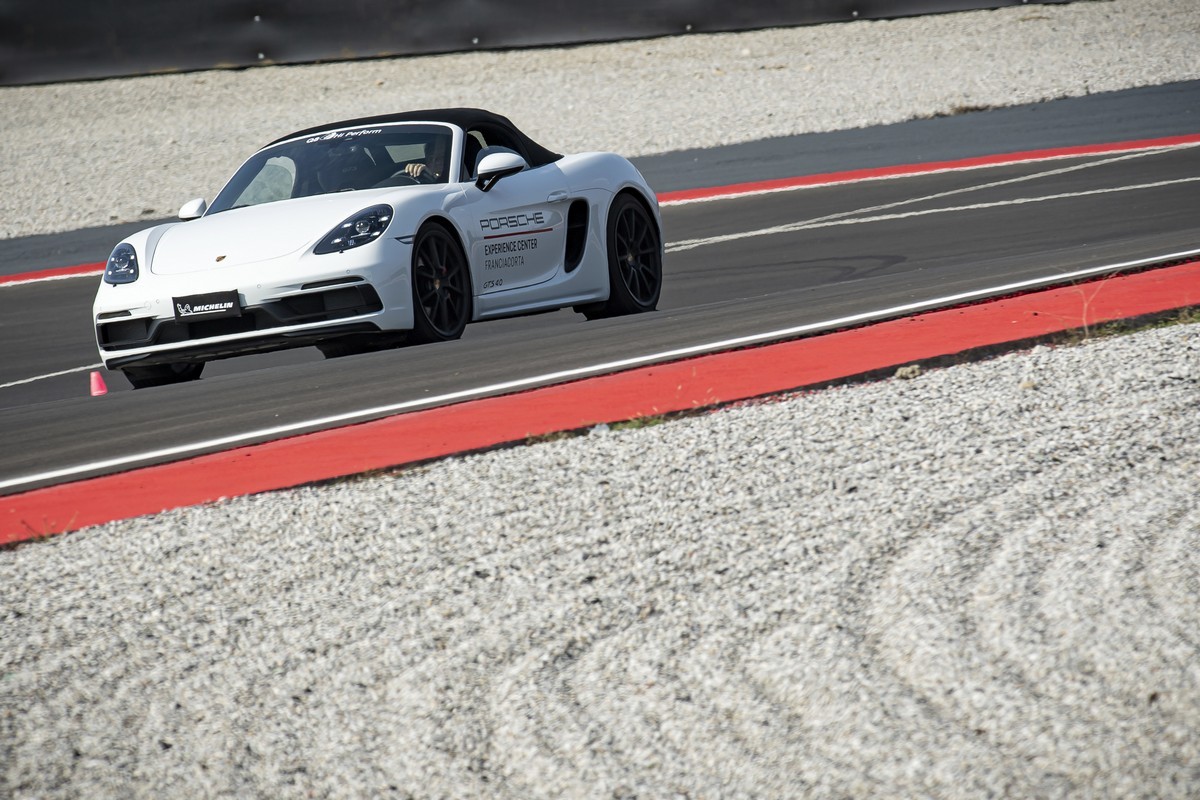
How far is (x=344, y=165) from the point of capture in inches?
317

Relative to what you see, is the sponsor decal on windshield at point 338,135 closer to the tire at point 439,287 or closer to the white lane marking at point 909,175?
the tire at point 439,287

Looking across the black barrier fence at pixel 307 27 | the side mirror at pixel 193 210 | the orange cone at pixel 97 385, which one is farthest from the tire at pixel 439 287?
the black barrier fence at pixel 307 27

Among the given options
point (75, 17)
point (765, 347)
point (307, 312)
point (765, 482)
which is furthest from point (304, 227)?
point (75, 17)

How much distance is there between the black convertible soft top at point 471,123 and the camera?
27.6ft

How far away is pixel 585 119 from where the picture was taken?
19719mm

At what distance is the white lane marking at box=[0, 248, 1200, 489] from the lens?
5.48 meters

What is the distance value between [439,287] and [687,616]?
422 centimetres

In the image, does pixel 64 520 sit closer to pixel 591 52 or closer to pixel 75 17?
pixel 75 17

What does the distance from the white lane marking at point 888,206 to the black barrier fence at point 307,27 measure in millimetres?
9286

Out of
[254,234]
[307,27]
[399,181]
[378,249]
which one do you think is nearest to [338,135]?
[399,181]

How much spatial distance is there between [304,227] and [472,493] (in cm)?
314

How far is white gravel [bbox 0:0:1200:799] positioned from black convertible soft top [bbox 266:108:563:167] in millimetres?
3732

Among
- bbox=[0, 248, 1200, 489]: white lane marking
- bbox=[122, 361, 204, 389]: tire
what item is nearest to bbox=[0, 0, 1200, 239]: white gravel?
bbox=[122, 361, 204, 389]: tire

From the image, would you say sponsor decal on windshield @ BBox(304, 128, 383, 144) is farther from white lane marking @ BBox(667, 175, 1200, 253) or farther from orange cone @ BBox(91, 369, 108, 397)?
white lane marking @ BBox(667, 175, 1200, 253)
